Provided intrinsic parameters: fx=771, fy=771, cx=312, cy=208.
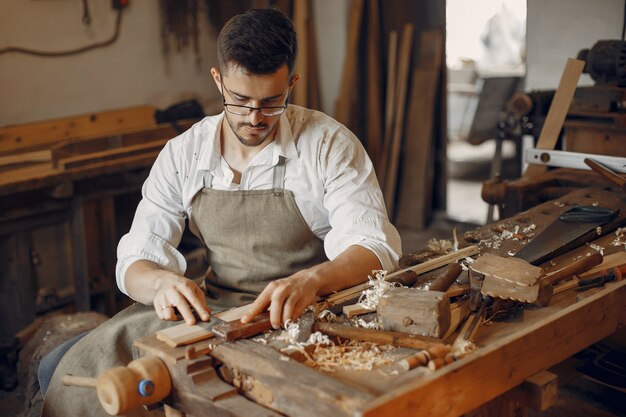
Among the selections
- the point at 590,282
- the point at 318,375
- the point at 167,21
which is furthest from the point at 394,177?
the point at 318,375

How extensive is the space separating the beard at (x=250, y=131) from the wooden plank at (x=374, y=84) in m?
4.03

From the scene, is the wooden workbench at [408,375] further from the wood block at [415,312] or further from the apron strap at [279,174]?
the apron strap at [279,174]

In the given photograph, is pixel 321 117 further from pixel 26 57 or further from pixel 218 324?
pixel 26 57

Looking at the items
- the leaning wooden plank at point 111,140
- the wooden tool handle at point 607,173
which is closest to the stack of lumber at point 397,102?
the leaning wooden plank at point 111,140

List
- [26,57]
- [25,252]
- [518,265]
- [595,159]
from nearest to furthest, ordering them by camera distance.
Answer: [518,265], [595,159], [25,252], [26,57]

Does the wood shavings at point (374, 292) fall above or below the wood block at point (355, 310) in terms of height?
above

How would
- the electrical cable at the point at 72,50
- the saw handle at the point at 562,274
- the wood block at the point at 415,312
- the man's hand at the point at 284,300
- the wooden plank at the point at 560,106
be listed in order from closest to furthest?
the wood block at the point at 415,312 < the man's hand at the point at 284,300 < the saw handle at the point at 562,274 < the wooden plank at the point at 560,106 < the electrical cable at the point at 72,50

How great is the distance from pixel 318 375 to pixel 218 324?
1.46 ft

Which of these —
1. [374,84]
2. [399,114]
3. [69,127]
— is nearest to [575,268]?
[69,127]

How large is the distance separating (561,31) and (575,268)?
2.98 m

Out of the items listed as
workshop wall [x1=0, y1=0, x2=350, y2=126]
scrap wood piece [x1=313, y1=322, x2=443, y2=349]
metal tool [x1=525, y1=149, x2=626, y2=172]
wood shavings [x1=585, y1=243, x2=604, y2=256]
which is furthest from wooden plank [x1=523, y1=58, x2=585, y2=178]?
workshop wall [x1=0, y1=0, x2=350, y2=126]

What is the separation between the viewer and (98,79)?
18.9ft

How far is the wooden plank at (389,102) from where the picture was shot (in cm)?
655

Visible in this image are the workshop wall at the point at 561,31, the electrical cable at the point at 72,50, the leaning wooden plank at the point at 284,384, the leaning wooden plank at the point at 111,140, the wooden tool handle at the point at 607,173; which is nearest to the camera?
the leaning wooden plank at the point at 284,384
